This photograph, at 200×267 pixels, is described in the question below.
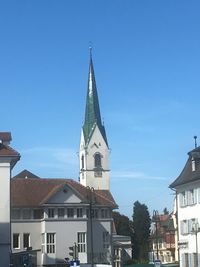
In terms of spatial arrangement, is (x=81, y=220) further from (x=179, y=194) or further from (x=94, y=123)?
(x=94, y=123)

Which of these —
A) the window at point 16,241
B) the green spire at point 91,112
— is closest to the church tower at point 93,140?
the green spire at point 91,112

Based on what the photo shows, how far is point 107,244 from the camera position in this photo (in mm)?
89250

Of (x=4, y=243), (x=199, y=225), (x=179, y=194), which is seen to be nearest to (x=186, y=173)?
(x=179, y=194)

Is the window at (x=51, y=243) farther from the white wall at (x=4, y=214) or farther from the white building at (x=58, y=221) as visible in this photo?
the white wall at (x=4, y=214)

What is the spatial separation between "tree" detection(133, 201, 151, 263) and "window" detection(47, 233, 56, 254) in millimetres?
46821

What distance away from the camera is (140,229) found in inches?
5290

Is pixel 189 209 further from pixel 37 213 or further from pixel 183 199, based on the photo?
pixel 37 213

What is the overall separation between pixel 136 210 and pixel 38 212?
55205mm

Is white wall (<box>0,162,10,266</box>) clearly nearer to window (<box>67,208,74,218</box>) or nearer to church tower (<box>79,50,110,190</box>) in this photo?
window (<box>67,208,74,218</box>)

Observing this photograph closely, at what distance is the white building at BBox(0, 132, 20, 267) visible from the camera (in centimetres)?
5341

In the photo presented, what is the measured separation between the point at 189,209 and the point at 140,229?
76.4 m

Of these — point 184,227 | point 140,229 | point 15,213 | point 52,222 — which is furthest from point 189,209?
point 140,229

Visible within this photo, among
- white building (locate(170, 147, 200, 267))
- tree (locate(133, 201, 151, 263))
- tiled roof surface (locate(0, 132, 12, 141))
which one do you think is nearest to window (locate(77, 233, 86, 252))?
white building (locate(170, 147, 200, 267))

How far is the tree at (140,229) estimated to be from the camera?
5081 inches
